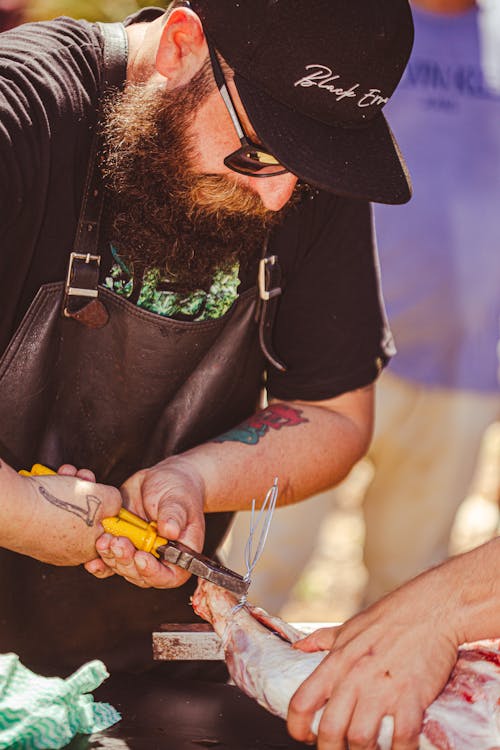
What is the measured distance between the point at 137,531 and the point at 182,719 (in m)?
0.48

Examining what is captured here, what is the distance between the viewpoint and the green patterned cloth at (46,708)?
2139mm

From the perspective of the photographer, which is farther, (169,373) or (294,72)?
(169,373)

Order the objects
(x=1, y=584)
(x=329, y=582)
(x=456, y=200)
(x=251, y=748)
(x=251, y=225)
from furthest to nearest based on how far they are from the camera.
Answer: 1. (x=329, y=582)
2. (x=456, y=200)
3. (x=1, y=584)
4. (x=251, y=225)
5. (x=251, y=748)

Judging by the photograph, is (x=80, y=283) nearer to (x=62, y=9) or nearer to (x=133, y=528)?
(x=133, y=528)

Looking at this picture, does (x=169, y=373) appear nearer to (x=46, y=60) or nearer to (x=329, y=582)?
(x=46, y=60)

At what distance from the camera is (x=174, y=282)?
2865 millimetres

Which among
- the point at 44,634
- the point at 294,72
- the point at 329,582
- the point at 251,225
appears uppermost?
the point at 294,72

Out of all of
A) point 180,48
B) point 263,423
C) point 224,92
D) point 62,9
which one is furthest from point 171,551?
point 62,9

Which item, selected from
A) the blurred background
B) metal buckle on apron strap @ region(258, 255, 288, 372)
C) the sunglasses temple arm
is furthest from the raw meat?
the blurred background

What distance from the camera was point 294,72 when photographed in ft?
7.75

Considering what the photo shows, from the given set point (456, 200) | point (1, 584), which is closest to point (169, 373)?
point (1, 584)

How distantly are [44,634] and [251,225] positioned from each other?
4.71ft

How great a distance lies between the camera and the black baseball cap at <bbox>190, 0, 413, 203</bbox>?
2332mm

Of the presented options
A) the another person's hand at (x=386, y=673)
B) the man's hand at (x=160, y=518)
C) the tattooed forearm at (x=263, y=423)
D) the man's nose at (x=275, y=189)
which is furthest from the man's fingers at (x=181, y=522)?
the man's nose at (x=275, y=189)
